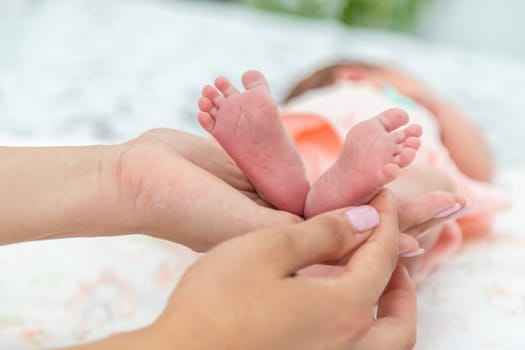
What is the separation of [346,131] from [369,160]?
0.44 metres

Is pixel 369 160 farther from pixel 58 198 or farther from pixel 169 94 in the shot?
pixel 169 94

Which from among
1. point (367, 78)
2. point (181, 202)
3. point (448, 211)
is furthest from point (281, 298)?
point (367, 78)

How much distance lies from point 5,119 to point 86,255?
64cm

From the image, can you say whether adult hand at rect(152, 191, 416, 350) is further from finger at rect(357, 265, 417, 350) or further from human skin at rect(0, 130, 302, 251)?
human skin at rect(0, 130, 302, 251)

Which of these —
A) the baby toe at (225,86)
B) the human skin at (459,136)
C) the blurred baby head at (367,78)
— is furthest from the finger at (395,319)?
the blurred baby head at (367,78)

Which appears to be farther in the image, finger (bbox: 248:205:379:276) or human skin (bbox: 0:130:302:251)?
human skin (bbox: 0:130:302:251)

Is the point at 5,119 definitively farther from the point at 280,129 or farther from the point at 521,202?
the point at 521,202

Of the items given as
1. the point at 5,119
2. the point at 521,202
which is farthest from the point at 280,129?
the point at 5,119

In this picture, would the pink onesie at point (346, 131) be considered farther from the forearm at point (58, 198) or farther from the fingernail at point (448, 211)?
the forearm at point (58, 198)

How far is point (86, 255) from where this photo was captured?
105 centimetres

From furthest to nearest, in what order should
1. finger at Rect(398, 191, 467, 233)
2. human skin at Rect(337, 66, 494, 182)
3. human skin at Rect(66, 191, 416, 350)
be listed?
human skin at Rect(337, 66, 494, 182)
finger at Rect(398, 191, 467, 233)
human skin at Rect(66, 191, 416, 350)

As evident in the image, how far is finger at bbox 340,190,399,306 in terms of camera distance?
60 centimetres

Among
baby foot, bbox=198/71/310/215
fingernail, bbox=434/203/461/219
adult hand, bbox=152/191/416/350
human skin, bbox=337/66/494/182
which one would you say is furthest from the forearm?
human skin, bbox=337/66/494/182

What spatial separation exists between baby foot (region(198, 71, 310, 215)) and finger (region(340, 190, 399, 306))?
13cm
